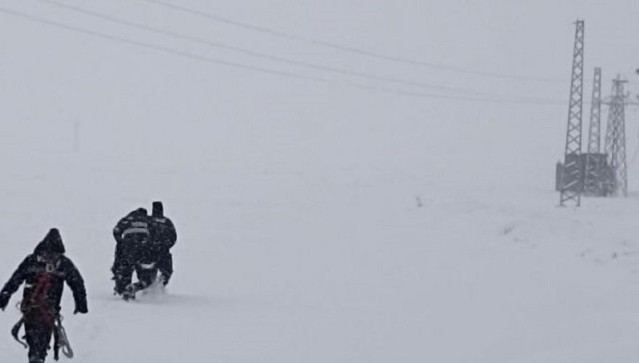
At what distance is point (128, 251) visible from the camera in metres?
17.5

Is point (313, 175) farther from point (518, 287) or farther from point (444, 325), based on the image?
point (444, 325)

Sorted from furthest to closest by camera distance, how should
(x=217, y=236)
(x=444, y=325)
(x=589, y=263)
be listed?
(x=217, y=236) < (x=589, y=263) < (x=444, y=325)

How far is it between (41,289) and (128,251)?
610 centimetres

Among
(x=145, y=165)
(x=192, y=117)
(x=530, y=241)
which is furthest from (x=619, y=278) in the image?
(x=192, y=117)

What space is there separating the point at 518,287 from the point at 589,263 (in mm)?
4174

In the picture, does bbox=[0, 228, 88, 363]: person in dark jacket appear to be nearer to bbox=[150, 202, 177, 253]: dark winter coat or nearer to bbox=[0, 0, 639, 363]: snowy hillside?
bbox=[0, 0, 639, 363]: snowy hillside

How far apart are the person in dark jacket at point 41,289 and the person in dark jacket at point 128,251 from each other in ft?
18.8

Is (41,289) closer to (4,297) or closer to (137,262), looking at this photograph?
(4,297)

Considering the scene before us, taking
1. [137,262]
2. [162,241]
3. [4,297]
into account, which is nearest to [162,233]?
[162,241]

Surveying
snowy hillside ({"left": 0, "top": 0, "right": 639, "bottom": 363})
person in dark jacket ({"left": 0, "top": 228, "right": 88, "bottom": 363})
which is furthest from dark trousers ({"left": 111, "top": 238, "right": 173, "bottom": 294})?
person in dark jacket ({"left": 0, "top": 228, "right": 88, "bottom": 363})

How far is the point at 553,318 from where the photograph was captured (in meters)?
16.6

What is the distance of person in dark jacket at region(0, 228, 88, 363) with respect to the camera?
11.3 metres

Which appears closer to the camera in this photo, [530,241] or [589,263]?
[589,263]

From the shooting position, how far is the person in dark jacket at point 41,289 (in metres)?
11.3
